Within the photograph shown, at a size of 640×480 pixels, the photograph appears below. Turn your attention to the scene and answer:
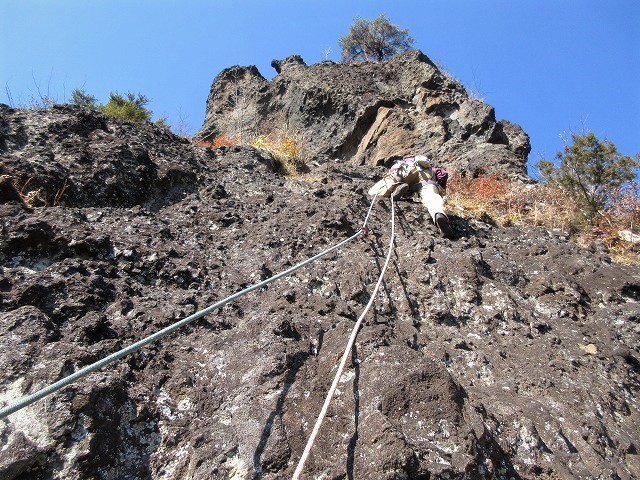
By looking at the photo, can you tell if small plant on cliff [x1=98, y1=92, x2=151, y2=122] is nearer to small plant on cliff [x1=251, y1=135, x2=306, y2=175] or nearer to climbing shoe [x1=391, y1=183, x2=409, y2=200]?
small plant on cliff [x1=251, y1=135, x2=306, y2=175]

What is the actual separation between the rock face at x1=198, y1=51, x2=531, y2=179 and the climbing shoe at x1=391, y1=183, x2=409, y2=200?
12.1 feet

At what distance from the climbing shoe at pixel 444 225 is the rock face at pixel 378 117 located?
4117 millimetres

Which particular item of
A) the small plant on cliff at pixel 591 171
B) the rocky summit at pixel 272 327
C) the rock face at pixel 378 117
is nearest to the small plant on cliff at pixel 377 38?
the rock face at pixel 378 117

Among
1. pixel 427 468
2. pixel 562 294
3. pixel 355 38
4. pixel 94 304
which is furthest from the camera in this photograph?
pixel 355 38

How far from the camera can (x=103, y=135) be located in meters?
4.98

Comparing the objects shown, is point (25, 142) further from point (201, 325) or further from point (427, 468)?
point (427, 468)

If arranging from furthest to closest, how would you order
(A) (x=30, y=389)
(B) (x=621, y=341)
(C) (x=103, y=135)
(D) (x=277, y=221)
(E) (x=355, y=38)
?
(E) (x=355, y=38) → (C) (x=103, y=135) → (D) (x=277, y=221) → (B) (x=621, y=341) → (A) (x=30, y=389)

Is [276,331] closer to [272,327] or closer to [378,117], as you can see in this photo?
[272,327]

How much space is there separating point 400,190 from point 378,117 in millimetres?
5195

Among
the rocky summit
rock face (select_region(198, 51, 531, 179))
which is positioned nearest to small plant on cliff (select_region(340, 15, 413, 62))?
rock face (select_region(198, 51, 531, 179))

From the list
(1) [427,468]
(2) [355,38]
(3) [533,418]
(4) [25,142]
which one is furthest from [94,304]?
(2) [355,38]

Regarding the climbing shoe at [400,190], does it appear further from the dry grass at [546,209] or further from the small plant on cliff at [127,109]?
the small plant on cliff at [127,109]

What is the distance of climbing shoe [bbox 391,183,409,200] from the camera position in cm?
536

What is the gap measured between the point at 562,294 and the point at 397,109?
22.5ft
